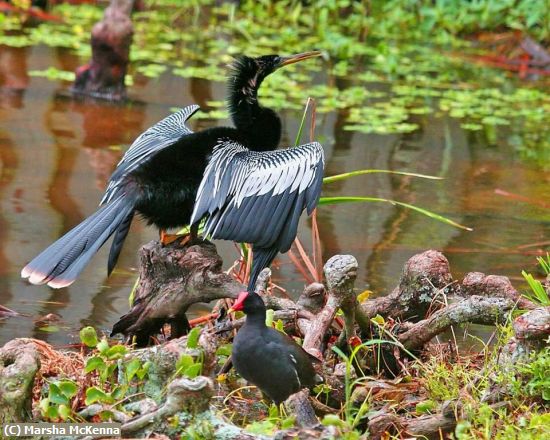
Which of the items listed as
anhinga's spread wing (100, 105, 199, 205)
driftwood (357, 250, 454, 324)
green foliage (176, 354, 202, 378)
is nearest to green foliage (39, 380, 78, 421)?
green foliage (176, 354, 202, 378)

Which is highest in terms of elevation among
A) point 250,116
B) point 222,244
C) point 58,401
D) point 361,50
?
point 250,116

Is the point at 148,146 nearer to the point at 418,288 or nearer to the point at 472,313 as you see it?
the point at 418,288

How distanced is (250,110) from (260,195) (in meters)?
0.68

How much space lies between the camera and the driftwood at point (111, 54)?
8.42 metres

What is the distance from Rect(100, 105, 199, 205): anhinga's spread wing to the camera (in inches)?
182

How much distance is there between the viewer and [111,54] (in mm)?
8484

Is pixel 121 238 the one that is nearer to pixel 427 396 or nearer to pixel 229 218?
pixel 229 218

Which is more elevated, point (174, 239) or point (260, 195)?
point (260, 195)

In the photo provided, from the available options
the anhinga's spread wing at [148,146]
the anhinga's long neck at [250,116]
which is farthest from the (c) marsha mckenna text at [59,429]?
the anhinga's long neck at [250,116]

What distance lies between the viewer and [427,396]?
3818mm

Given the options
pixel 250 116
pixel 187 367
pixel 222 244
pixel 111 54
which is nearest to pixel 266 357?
pixel 187 367

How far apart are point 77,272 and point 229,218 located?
0.65 meters

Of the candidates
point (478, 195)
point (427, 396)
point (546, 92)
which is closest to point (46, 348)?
point (427, 396)

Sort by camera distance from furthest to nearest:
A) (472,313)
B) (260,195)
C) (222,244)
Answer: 1. (222,244)
2. (260,195)
3. (472,313)
